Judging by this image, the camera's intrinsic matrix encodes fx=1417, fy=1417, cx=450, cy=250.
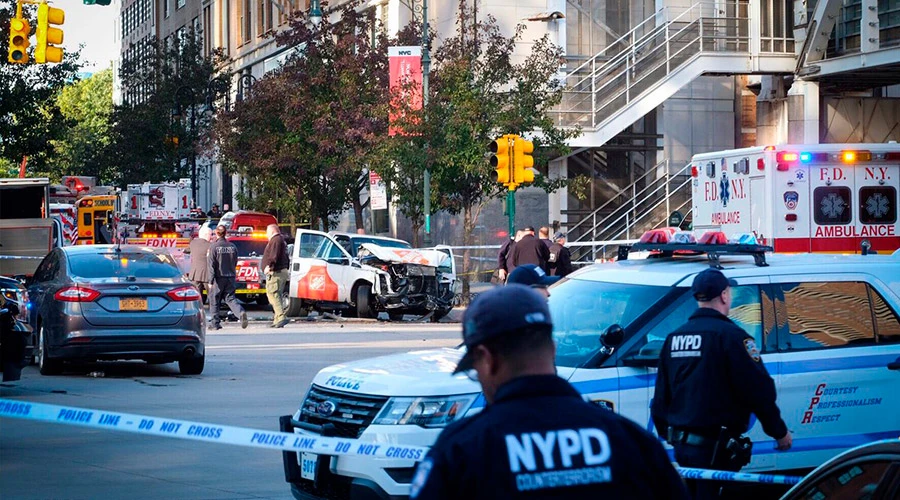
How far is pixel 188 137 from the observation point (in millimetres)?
61594

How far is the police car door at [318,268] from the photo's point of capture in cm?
2781

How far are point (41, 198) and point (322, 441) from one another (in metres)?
31.7

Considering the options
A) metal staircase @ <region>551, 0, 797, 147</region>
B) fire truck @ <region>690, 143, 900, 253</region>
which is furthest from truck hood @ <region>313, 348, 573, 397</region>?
metal staircase @ <region>551, 0, 797, 147</region>

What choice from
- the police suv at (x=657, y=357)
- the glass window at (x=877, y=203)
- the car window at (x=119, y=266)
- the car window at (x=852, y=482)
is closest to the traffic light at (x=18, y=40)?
the car window at (x=119, y=266)

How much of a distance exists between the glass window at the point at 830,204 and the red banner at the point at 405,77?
46.9ft

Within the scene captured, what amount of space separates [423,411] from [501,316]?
429 centimetres

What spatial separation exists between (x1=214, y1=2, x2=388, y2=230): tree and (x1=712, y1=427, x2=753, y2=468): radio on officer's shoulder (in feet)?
94.0

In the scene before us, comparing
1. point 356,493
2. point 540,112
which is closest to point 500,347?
point 356,493

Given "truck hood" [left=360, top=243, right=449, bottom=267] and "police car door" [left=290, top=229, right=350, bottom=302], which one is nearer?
"truck hood" [left=360, top=243, right=449, bottom=267]

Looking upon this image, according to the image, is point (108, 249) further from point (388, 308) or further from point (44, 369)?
point (388, 308)

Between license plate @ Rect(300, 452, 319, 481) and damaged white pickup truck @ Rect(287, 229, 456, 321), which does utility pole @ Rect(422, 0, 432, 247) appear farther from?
license plate @ Rect(300, 452, 319, 481)

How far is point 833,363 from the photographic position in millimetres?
8328

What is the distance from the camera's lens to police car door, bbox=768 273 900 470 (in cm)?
821

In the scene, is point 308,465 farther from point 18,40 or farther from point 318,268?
point 318,268
